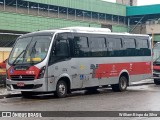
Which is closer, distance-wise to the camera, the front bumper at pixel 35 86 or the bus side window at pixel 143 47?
the front bumper at pixel 35 86

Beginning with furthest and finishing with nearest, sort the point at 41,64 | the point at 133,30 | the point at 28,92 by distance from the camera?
the point at 133,30
the point at 28,92
the point at 41,64

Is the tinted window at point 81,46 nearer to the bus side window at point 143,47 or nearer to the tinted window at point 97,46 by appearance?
the tinted window at point 97,46

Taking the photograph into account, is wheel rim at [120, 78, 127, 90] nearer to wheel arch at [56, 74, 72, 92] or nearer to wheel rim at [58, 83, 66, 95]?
wheel arch at [56, 74, 72, 92]

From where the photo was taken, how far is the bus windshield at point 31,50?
1558 cm

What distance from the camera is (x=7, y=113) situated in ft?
36.5

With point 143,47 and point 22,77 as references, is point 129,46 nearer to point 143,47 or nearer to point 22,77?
point 143,47

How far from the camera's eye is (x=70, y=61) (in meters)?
16.6

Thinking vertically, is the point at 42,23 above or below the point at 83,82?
above

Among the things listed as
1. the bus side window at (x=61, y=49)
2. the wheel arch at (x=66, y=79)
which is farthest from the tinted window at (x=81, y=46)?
the wheel arch at (x=66, y=79)

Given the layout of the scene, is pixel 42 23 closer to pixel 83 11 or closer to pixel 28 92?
pixel 83 11

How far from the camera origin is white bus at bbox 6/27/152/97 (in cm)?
1546

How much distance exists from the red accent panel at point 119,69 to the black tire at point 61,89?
231 centimetres

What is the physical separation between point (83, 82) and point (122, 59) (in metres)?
3.43

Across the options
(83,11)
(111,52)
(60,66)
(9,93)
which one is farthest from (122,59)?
(83,11)
